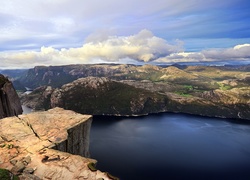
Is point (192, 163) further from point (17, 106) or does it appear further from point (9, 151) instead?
point (9, 151)

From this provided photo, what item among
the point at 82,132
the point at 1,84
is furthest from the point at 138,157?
the point at 82,132

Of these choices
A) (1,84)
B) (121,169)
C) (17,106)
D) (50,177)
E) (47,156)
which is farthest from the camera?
(121,169)

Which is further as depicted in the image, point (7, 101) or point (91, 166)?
point (7, 101)

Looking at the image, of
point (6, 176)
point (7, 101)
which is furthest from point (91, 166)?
point (7, 101)

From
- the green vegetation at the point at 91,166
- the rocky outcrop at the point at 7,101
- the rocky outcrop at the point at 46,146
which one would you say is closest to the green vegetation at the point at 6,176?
the rocky outcrop at the point at 46,146

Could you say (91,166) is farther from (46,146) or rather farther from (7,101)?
(7,101)

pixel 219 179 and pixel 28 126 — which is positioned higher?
pixel 28 126

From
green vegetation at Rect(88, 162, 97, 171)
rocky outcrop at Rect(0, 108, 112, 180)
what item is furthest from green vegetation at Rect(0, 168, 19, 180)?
green vegetation at Rect(88, 162, 97, 171)
